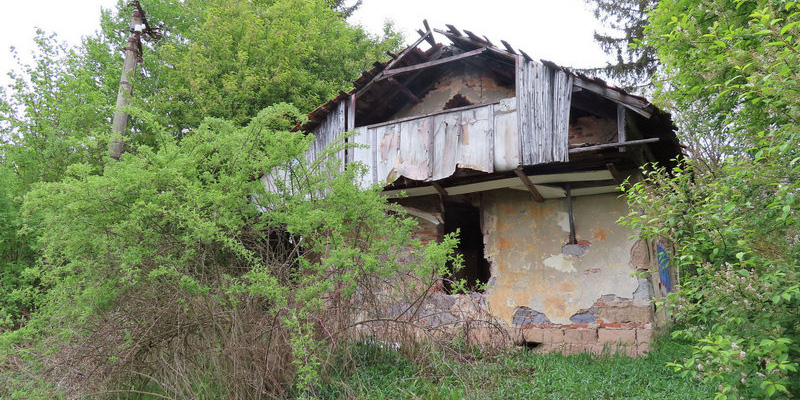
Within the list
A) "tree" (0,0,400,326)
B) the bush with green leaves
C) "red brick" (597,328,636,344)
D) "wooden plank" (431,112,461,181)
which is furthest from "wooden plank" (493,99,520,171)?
"tree" (0,0,400,326)

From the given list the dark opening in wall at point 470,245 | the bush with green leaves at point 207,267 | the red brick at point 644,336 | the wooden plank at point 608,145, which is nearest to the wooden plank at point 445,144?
the wooden plank at point 608,145

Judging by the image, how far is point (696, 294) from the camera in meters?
4.07

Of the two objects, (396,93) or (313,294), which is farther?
(396,93)

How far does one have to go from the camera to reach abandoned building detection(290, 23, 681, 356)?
7.75m

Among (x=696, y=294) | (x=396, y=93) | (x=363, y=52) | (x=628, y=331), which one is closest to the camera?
(x=696, y=294)

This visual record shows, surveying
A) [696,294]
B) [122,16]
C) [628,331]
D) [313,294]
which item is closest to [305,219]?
[313,294]

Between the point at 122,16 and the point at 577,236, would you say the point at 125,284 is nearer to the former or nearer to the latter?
the point at 577,236

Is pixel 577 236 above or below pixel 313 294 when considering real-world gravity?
above

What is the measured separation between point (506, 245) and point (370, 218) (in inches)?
132

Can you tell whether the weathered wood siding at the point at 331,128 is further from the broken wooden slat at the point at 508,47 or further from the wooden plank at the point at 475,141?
the broken wooden slat at the point at 508,47

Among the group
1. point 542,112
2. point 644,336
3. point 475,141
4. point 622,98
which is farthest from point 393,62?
point 644,336

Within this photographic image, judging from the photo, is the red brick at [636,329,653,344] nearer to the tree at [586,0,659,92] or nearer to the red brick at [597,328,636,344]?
the red brick at [597,328,636,344]

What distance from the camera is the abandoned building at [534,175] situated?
305 inches

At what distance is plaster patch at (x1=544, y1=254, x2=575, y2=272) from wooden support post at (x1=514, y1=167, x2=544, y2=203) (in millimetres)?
927
